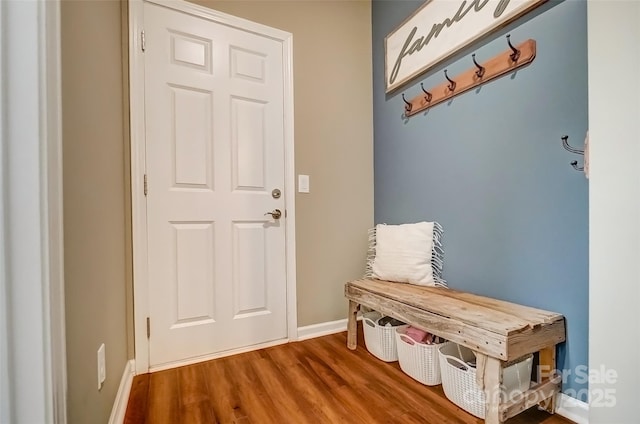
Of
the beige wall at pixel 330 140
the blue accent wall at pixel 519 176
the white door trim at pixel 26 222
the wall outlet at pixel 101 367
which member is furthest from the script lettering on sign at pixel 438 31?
the wall outlet at pixel 101 367

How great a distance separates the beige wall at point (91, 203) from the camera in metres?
0.77

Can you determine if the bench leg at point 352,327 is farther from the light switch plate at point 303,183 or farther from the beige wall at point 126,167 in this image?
the light switch plate at point 303,183

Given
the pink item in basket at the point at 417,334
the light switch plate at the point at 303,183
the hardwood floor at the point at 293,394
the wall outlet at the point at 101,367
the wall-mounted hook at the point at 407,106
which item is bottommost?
the hardwood floor at the point at 293,394

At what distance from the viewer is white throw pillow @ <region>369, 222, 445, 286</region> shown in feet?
5.74

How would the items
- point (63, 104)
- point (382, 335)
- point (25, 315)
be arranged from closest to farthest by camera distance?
1. point (25, 315)
2. point (63, 104)
3. point (382, 335)

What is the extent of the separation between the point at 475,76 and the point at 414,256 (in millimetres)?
1034

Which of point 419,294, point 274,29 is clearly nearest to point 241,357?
point 419,294

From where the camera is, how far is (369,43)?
2359 mm

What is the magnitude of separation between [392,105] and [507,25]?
2.75 feet

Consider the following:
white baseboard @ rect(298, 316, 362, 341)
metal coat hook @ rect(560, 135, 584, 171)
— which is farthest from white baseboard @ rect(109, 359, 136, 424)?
metal coat hook @ rect(560, 135, 584, 171)

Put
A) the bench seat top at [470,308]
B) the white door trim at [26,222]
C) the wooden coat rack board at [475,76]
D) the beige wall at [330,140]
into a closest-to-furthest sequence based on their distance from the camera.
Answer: the white door trim at [26,222], the bench seat top at [470,308], the wooden coat rack board at [475,76], the beige wall at [330,140]

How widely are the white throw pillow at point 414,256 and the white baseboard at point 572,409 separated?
0.70m

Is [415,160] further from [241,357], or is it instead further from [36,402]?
[36,402]

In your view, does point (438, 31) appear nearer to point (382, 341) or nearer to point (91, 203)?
point (382, 341)
